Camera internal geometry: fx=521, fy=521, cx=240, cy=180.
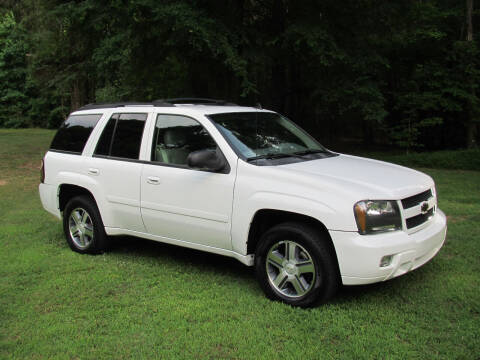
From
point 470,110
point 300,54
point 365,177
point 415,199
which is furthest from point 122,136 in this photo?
point 470,110

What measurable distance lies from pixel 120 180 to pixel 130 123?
27.3 inches

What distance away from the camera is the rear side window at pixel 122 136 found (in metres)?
5.94

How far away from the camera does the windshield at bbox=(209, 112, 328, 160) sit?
208 inches

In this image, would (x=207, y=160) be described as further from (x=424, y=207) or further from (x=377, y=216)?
(x=424, y=207)

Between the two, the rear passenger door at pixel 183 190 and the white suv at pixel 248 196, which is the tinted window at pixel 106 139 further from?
the rear passenger door at pixel 183 190

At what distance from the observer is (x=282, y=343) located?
13.3ft

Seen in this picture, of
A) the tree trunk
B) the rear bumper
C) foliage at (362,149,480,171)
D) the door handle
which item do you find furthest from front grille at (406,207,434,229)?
the tree trunk

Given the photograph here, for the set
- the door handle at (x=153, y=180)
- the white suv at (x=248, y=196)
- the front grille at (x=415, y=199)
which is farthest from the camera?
the door handle at (x=153, y=180)

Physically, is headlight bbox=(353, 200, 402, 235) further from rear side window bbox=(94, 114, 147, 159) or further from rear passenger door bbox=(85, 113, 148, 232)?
rear side window bbox=(94, 114, 147, 159)

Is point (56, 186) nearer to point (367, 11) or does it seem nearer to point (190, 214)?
point (190, 214)

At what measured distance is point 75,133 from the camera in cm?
673

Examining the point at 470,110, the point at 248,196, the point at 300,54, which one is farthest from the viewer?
the point at 470,110

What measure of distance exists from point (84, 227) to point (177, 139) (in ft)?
6.25

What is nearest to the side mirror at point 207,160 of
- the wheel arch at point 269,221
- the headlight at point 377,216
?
the wheel arch at point 269,221
